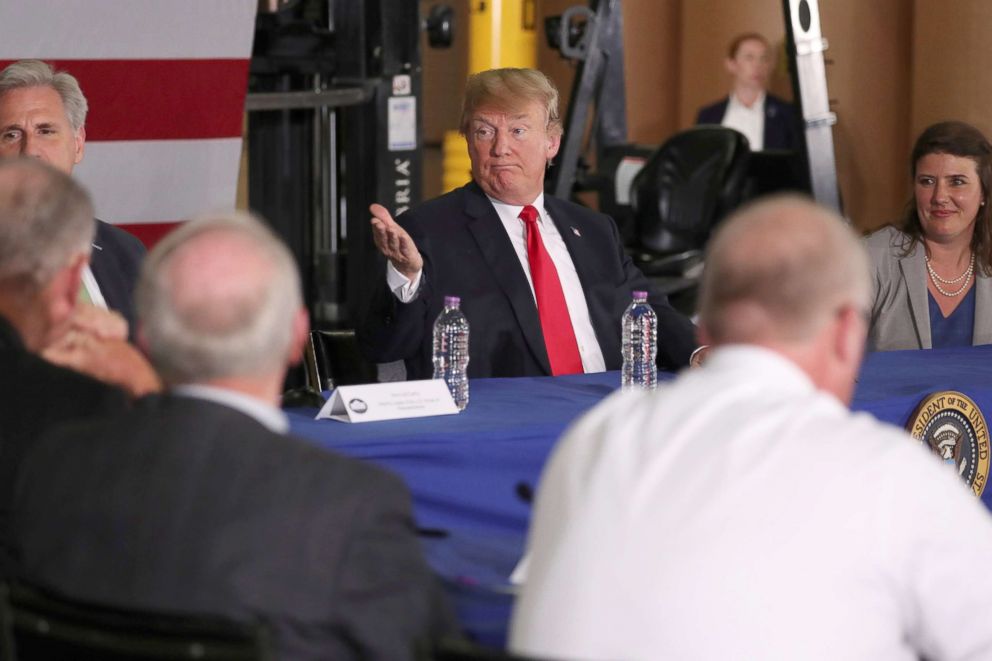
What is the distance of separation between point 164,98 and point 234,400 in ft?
10.7

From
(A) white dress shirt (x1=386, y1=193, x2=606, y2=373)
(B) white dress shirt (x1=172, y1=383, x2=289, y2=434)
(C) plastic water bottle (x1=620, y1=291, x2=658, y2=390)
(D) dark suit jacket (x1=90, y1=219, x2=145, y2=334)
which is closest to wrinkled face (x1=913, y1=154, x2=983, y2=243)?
(C) plastic water bottle (x1=620, y1=291, x2=658, y2=390)

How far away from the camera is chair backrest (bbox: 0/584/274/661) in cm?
135

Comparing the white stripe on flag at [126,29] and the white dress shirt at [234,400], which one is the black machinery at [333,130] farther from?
the white dress shirt at [234,400]

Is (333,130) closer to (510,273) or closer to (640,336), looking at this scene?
(510,273)

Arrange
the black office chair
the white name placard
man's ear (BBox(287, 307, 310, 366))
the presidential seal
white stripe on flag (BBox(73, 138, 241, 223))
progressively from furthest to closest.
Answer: the black office chair < white stripe on flag (BBox(73, 138, 241, 223)) < the presidential seal < the white name placard < man's ear (BBox(287, 307, 310, 366))

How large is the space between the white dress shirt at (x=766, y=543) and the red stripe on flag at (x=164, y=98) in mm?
3408

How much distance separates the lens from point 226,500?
58.6 inches

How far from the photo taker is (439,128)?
11.4 m

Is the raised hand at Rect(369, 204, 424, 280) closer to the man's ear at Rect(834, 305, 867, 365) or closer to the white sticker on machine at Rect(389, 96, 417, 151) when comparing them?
the man's ear at Rect(834, 305, 867, 365)

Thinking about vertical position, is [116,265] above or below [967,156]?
below

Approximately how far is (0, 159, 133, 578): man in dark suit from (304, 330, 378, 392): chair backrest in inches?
55.0

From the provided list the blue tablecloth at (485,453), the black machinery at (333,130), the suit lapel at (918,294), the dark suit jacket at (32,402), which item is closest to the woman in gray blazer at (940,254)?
the suit lapel at (918,294)

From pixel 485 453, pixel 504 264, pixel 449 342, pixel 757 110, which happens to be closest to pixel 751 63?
pixel 757 110

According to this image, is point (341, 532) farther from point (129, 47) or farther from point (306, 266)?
point (306, 266)
